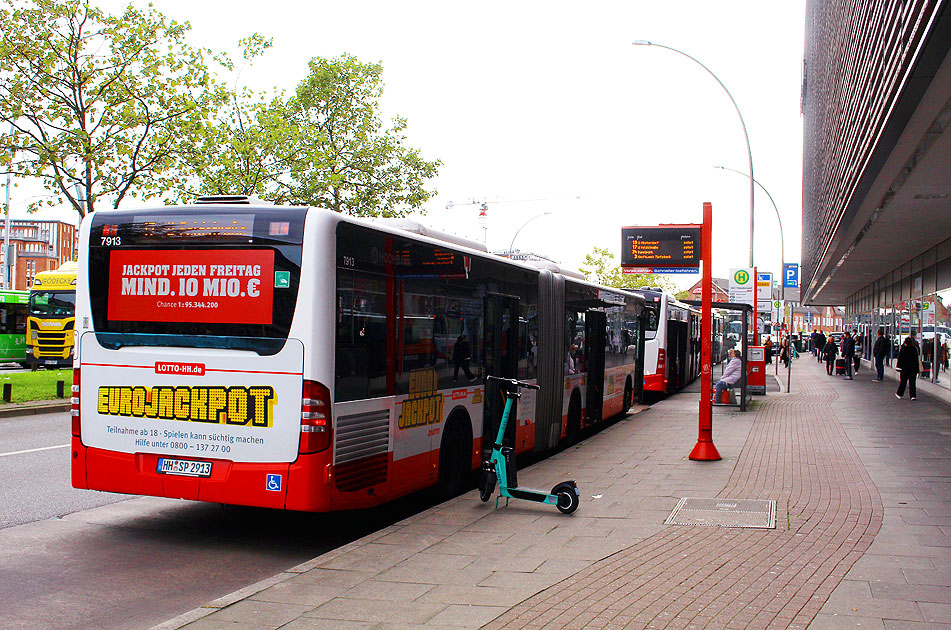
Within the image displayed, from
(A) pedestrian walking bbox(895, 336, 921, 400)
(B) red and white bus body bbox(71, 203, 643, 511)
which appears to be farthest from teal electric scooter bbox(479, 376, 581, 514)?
(A) pedestrian walking bbox(895, 336, 921, 400)

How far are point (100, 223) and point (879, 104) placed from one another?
29.2 ft

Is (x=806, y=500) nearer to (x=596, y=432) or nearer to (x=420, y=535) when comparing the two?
(x=420, y=535)

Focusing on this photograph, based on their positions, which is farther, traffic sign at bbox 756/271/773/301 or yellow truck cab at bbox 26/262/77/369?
yellow truck cab at bbox 26/262/77/369

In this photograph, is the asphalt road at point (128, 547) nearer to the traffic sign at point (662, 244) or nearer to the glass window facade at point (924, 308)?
the traffic sign at point (662, 244)

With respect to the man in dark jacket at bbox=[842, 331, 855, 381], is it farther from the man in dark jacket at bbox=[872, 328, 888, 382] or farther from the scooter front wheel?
the scooter front wheel

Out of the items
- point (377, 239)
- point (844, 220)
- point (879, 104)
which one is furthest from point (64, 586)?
point (844, 220)

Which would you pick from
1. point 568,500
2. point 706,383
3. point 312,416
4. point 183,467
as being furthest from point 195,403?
point 706,383

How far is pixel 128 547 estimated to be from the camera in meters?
7.50

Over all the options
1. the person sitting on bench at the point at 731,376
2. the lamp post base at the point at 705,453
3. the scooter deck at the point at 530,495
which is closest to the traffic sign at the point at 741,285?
the person sitting on bench at the point at 731,376

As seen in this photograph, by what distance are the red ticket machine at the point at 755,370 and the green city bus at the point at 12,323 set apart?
28324 millimetres

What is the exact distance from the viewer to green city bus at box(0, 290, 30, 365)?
37.1 m

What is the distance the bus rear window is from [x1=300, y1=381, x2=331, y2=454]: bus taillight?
43 cm

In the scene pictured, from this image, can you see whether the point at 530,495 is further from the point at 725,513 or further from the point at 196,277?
the point at 196,277

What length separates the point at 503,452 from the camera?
8.76 metres
